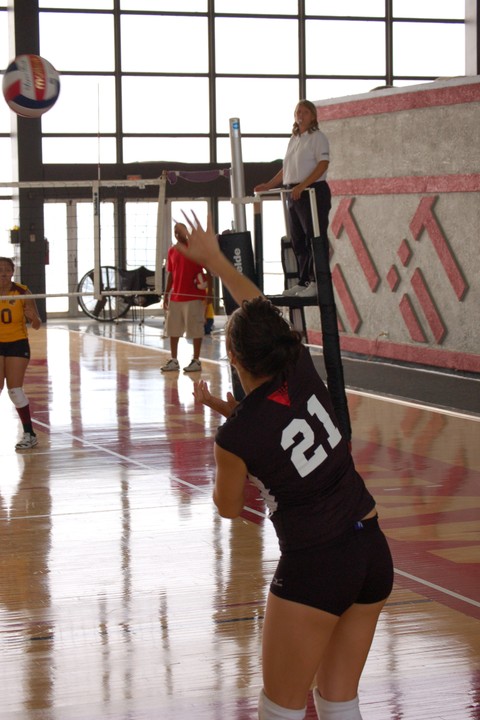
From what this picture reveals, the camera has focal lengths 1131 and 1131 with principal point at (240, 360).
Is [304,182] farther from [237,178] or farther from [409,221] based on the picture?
[409,221]

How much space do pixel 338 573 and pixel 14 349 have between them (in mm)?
6528

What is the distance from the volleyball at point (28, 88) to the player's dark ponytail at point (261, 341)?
30.0 feet

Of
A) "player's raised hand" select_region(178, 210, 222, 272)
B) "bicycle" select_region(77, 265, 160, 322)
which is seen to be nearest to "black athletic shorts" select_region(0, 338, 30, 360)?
"player's raised hand" select_region(178, 210, 222, 272)

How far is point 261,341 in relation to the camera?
2.95 meters

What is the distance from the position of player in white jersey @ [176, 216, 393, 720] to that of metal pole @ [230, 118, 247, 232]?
5251mm

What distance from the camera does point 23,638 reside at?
15.9 ft

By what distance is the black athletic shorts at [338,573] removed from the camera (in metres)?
2.87

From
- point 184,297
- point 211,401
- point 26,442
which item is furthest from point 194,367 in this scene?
point 211,401

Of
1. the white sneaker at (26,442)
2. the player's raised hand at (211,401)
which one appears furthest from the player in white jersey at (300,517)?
the white sneaker at (26,442)

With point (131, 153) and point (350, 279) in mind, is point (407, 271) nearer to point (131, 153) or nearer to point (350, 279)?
point (350, 279)

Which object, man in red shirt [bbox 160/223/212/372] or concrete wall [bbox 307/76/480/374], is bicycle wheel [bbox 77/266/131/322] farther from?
man in red shirt [bbox 160/223/212/372]

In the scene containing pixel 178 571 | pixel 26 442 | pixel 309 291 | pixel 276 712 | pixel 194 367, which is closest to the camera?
pixel 276 712

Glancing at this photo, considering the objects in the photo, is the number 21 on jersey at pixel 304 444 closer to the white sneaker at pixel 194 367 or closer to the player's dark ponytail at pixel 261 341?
the player's dark ponytail at pixel 261 341

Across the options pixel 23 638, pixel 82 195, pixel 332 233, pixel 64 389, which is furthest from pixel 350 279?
pixel 23 638
